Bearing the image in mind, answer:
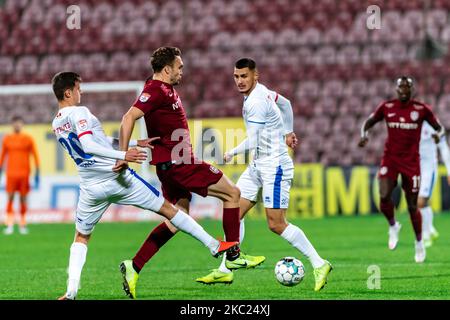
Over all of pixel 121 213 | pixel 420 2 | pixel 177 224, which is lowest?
pixel 121 213

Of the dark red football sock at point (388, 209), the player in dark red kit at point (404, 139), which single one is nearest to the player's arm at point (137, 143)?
the player in dark red kit at point (404, 139)

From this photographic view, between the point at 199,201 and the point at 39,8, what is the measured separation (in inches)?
472

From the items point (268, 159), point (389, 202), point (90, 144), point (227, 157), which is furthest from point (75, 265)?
point (389, 202)

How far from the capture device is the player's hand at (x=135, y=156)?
7.78 metres

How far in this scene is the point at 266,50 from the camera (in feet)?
94.7

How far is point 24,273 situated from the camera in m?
10.8

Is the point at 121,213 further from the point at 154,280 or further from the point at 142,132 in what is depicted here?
the point at 154,280

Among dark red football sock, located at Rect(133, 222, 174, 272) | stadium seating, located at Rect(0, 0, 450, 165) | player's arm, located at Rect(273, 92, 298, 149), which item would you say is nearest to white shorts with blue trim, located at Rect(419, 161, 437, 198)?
player's arm, located at Rect(273, 92, 298, 149)

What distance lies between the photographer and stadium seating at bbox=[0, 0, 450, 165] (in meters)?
26.9

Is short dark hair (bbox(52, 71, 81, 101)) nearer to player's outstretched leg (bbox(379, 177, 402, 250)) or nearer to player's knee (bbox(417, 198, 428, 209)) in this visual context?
player's outstretched leg (bbox(379, 177, 402, 250))

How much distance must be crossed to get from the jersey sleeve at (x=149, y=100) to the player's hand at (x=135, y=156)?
58 centimetres

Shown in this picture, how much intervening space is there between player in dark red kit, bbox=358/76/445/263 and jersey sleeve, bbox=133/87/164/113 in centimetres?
424

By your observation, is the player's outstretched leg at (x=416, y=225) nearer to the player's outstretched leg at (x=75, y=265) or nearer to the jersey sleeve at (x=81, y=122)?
the player's outstretched leg at (x=75, y=265)
